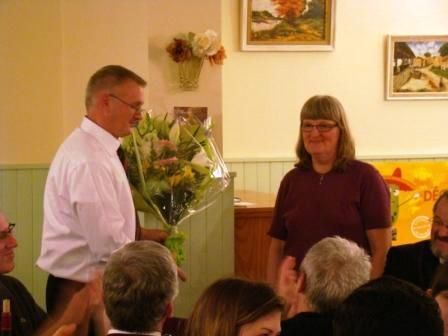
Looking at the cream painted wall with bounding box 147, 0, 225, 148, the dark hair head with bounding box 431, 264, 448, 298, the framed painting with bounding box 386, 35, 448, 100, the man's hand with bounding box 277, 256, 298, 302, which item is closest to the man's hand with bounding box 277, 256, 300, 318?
the man's hand with bounding box 277, 256, 298, 302

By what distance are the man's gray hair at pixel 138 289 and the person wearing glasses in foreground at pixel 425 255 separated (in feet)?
3.84

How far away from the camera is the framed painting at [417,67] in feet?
20.6

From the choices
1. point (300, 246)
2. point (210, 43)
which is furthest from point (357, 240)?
point (210, 43)

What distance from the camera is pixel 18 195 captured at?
420 cm

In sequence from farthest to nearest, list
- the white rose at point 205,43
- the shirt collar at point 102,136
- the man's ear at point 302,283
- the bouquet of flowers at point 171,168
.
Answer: the white rose at point 205,43
the bouquet of flowers at point 171,168
the shirt collar at point 102,136
the man's ear at point 302,283

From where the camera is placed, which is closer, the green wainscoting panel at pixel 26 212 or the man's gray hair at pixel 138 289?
the man's gray hair at pixel 138 289

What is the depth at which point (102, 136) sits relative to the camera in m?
2.59

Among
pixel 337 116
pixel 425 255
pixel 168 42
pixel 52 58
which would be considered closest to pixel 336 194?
pixel 337 116

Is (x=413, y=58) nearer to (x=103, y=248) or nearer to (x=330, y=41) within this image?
(x=330, y=41)

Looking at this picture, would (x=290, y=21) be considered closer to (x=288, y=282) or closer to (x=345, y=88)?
(x=345, y=88)

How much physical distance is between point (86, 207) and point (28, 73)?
198cm

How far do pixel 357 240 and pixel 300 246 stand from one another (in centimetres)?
22

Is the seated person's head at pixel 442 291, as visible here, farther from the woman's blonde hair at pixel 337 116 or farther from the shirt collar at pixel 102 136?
the shirt collar at pixel 102 136

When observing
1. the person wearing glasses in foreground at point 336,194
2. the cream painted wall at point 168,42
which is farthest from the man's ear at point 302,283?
the cream painted wall at point 168,42
